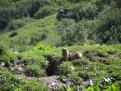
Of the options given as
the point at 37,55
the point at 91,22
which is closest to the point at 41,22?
the point at 91,22

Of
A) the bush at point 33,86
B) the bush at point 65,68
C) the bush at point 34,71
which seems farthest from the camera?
the bush at point 34,71

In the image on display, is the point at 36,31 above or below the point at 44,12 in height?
above

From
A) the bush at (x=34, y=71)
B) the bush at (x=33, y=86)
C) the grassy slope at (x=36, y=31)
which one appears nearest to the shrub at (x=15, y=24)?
the grassy slope at (x=36, y=31)

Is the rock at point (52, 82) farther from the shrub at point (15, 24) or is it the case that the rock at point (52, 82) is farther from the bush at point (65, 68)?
the shrub at point (15, 24)

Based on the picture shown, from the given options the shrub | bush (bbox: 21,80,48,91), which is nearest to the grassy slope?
the shrub

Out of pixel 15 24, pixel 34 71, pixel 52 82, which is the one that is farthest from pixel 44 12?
pixel 52 82

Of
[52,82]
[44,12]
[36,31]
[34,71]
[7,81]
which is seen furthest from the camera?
[44,12]

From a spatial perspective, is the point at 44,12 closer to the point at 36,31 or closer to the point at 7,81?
the point at 36,31

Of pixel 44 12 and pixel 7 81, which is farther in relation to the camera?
pixel 44 12

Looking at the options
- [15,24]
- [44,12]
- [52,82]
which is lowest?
[15,24]

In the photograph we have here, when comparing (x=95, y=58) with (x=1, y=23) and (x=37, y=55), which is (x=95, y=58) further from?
(x=1, y=23)

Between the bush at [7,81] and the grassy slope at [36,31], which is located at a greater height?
the bush at [7,81]

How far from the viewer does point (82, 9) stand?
28.9m

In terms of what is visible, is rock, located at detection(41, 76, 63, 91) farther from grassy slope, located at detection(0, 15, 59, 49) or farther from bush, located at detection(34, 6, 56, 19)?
bush, located at detection(34, 6, 56, 19)
